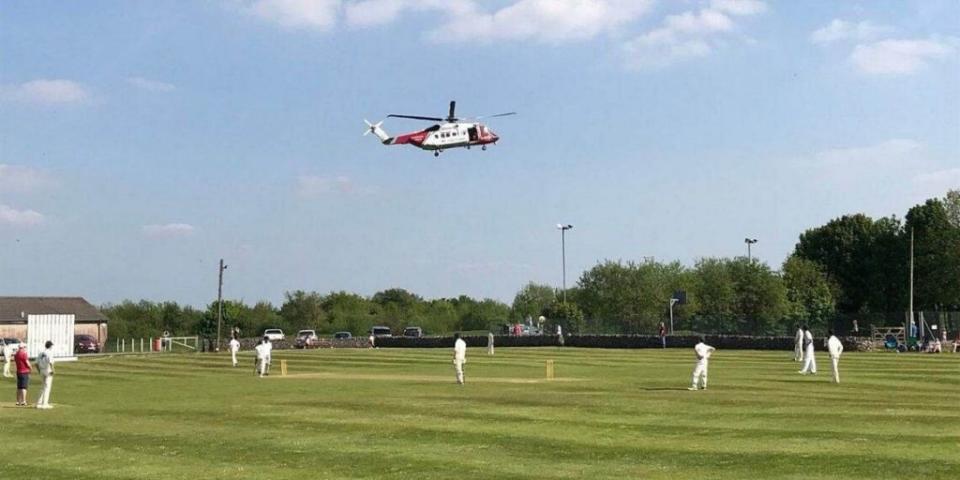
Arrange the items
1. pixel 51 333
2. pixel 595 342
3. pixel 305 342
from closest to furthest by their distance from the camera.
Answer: pixel 51 333, pixel 595 342, pixel 305 342

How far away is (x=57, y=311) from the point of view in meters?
107

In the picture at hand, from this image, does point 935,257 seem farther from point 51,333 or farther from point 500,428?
point 500,428

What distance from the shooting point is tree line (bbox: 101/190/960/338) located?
103562 millimetres

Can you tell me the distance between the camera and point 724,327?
79.8m

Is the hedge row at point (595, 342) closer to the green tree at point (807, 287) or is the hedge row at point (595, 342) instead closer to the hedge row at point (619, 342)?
the hedge row at point (619, 342)

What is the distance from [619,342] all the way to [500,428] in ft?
177

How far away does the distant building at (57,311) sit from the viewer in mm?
102000

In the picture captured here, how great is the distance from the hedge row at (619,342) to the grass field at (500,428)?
86.4ft

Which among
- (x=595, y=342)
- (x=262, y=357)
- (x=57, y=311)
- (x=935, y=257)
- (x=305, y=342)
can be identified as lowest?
(x=305, y=342)

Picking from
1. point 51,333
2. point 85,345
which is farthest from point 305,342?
point 51,333

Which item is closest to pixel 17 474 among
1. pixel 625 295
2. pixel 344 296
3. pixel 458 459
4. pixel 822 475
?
pixel 458 459

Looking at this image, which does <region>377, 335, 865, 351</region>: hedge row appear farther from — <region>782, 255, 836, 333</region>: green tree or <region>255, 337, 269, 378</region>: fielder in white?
<region>782, 255, 836, 333</region>: green tree

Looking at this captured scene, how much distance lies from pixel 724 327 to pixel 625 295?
118 feet

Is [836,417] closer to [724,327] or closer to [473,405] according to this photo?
[473,405]
